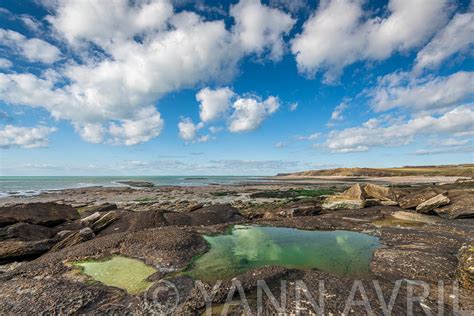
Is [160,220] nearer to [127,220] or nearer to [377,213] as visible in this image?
[127,220]

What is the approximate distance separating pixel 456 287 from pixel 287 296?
553 centimetres

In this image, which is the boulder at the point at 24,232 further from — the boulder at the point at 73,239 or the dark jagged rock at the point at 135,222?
the dark jagged rock at the point at 135,222

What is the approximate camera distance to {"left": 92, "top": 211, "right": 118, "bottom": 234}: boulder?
16258 mm

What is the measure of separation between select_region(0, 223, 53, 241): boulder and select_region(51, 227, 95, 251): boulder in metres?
2.49

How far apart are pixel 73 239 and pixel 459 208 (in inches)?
1100

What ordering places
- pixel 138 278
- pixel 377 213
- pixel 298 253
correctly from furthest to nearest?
pixel 377 213, pixel 298 253, pixel 138 278

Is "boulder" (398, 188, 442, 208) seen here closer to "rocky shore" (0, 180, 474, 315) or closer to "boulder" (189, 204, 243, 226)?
"rocky shore" (0, 180, 474, 315)

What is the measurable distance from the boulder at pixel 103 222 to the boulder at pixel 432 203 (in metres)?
25.8

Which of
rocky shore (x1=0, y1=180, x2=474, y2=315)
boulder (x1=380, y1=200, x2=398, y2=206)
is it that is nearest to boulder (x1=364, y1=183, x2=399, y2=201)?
boulder (x1=380, y1=200, x2=398, y2=206)

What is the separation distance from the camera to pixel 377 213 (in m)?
20.6

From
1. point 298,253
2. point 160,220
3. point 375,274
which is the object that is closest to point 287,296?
point 375,274

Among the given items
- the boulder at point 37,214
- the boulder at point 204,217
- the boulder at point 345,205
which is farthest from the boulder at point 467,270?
the boulder at point 37,214

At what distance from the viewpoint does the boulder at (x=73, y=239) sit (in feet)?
41.7

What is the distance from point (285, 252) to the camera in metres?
12.1
